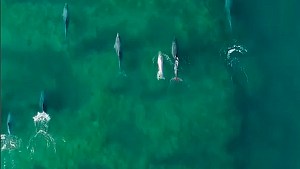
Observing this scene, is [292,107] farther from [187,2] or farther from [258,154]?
[187,2]

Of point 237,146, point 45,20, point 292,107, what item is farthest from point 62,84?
point 292,107

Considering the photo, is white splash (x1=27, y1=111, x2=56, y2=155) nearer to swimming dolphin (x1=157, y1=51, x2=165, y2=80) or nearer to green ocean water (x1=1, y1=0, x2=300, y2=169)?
green ocean water (x1=1, y1=0, x2=300, y2=169)

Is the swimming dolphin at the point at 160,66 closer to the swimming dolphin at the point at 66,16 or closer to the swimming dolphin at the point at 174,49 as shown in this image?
the swimming dolphin at the point at 174,49

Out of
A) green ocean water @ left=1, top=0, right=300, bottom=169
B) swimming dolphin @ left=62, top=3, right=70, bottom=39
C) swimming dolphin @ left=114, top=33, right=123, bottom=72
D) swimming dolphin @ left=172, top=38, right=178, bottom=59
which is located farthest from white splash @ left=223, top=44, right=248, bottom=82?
swimming dolphin @ left=62, top=3, right=70, bottom=39

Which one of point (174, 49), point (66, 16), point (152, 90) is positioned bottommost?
point (152, 90)

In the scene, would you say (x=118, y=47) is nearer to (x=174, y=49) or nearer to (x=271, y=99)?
(x=174, y=49)

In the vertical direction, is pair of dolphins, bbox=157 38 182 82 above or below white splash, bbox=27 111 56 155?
above

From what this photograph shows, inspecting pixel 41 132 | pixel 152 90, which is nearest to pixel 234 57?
pixel 152 90

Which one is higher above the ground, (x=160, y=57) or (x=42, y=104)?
(x=160, y=57)
